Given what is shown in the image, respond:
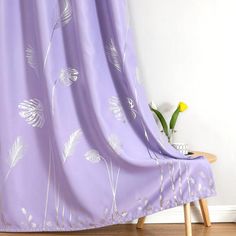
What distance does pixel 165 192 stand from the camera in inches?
51.0

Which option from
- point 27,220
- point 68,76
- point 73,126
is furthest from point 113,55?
point 27,220

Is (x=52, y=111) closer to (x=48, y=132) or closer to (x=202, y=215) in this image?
(x=48, y=132)

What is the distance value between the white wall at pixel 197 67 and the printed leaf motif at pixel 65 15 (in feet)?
1.19

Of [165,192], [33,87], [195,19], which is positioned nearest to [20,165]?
[33,87]

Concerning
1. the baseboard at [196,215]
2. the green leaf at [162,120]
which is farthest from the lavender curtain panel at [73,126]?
the baseboard at [196,215]

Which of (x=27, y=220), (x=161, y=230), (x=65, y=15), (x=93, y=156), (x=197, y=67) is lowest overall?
(x=161, y=230)

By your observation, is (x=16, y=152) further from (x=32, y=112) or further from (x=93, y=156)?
(x=93, y=156)

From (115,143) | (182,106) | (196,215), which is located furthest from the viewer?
(196,215)

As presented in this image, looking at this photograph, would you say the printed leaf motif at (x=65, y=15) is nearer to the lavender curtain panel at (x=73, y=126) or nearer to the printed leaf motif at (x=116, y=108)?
the lavender curtain panel at (x=73, y=126)

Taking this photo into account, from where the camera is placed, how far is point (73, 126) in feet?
4.53

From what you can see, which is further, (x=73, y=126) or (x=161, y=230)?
(x=161, y=230)

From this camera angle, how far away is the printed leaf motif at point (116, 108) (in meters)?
1.40

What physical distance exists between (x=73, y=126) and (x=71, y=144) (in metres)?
0.07

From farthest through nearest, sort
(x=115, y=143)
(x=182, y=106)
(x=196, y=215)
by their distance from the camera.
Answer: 1. (x=196, y=215)
2. (x=182, y=106)
3. (x=115, y=143)
